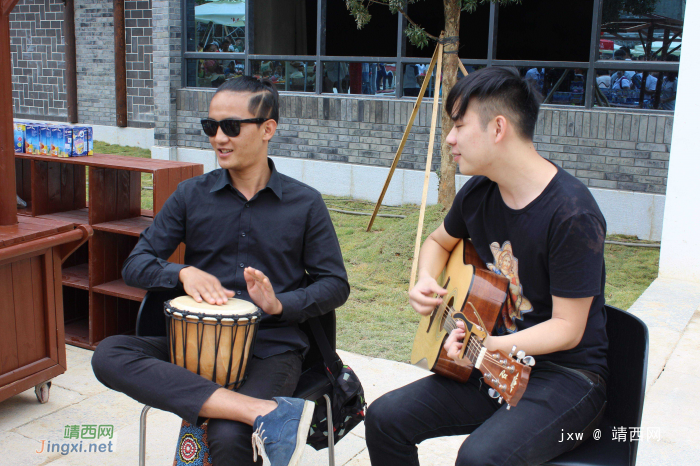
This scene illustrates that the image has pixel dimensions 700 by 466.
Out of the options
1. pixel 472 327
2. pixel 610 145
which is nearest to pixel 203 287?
pixel 472 327

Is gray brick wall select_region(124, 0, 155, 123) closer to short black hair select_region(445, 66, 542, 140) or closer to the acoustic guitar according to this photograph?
the acoustic guitar

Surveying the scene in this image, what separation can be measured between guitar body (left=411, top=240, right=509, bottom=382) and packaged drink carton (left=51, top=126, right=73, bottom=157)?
2.50m

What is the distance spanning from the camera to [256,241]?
2.52m

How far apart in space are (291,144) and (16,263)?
6.81 metres

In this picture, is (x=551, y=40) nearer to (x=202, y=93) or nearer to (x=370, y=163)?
(x=370, y=163)

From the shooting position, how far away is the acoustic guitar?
1.86m

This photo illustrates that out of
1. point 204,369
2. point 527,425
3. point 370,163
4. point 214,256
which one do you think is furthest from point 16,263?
point 370,163

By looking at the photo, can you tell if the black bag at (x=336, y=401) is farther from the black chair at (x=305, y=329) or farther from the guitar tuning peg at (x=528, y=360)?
the guitar tuning peg at (x=528, y=360)

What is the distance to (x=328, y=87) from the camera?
31.1 feet

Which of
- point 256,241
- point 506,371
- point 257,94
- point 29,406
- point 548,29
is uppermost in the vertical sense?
point 548,29

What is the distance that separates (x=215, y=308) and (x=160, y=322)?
51cm

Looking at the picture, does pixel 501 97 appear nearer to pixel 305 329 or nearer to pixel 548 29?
pixel 305 329

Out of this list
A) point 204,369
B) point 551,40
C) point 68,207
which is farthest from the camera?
point 551,40

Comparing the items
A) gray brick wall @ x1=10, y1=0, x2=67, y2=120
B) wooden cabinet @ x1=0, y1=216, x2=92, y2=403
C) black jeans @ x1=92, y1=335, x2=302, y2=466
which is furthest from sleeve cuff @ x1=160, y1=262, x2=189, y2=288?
gray brick wall @ x1=10, y1=0, x2=67, y2=120
